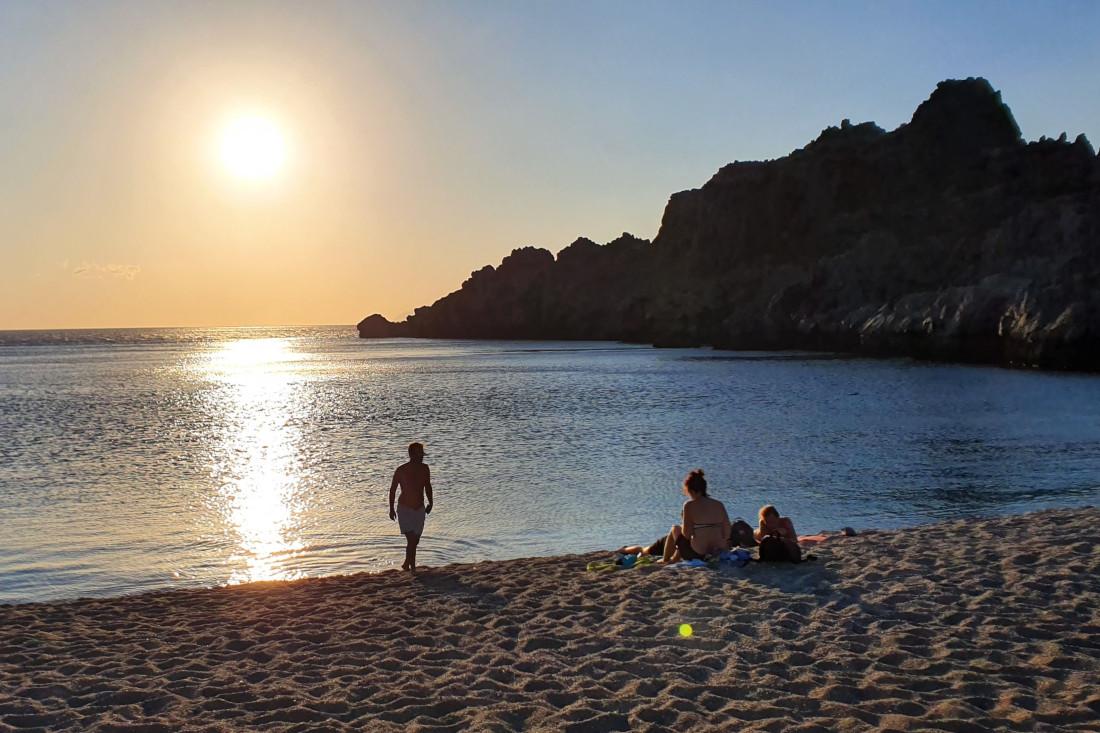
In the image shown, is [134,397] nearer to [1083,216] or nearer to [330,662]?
[330,662]

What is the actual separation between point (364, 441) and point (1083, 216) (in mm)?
67150

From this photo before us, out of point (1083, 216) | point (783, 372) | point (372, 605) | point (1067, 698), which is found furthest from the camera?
point (1083, 216)

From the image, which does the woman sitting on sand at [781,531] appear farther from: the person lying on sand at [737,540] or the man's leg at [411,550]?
the man's leg at [411,550]

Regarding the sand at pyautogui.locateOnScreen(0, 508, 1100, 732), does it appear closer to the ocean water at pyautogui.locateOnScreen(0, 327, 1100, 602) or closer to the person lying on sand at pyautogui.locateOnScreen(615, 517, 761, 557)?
the person lying on sand at pyautogui.locateOnScreen(615, 517, 761, 557)

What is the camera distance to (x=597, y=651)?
7875mm

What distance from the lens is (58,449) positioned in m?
28.2

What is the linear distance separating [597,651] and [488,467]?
51.8ft

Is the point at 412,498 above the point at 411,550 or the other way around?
above

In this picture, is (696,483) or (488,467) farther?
(488,467)

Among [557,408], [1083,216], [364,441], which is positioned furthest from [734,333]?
[364,441]

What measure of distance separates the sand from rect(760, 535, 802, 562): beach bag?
8.7 inches

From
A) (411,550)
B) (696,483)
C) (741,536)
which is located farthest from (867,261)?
(411,550)

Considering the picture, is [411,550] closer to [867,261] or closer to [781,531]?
[781,531]

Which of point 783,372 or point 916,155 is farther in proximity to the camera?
point 916,155
